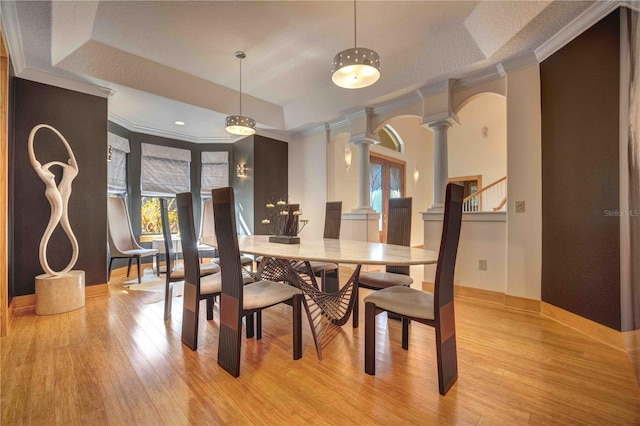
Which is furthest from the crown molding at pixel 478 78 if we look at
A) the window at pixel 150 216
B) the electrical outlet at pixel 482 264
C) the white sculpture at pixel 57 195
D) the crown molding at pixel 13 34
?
the window at pixel 150 216

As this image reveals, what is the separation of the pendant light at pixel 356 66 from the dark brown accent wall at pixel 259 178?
3300 mm

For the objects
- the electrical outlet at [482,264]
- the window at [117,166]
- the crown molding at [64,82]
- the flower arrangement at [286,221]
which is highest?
the crown molding at [64,82]

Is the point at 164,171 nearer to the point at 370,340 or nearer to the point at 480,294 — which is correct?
the point at 370,340

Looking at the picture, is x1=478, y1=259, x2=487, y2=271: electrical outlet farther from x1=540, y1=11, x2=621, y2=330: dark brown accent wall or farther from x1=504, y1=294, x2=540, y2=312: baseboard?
x1=540, y1=11, x2=621, y2=330: dark brown accent wall

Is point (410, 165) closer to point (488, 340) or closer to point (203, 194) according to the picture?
point (203, 194)

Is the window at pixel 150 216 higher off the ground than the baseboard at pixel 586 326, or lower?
higher

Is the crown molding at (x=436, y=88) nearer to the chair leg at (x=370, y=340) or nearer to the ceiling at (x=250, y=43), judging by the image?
the ceiling at (x=250, y=43)

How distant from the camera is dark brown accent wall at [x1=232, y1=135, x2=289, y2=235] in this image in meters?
5.14

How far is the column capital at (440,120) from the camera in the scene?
11.1 feet

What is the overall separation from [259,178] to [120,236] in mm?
2371

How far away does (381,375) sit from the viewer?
65.8 inches

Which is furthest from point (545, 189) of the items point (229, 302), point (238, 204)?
point (238, 204)

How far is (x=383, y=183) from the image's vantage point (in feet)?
21.9

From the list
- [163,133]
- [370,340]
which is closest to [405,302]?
[370,340]
